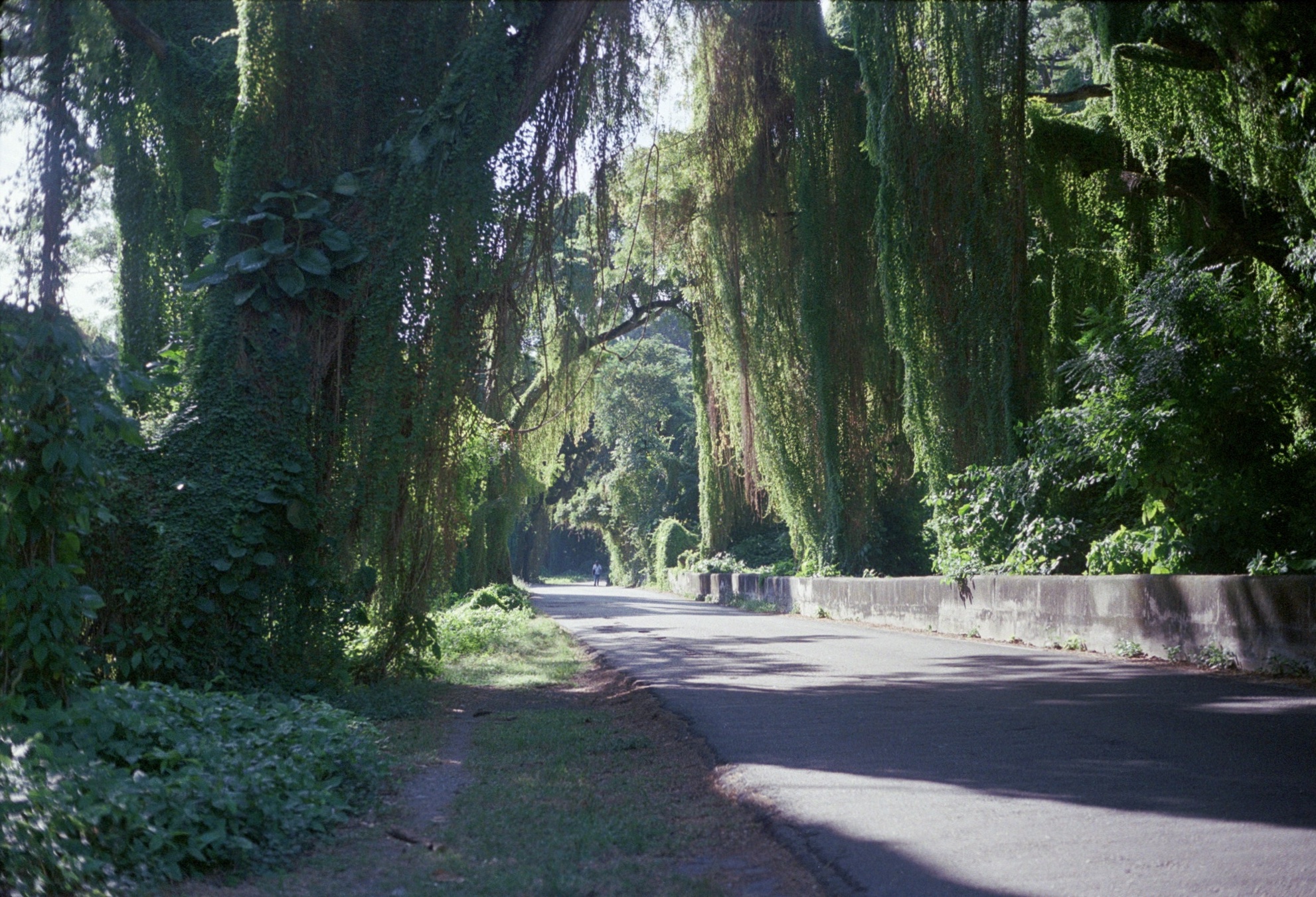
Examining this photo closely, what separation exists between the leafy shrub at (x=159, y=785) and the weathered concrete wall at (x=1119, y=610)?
724cm

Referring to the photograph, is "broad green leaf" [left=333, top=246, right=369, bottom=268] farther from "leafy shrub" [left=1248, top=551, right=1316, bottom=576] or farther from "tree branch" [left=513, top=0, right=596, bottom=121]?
"leafy shrub" [left=1248, top=551, right=1316, bottom=576]

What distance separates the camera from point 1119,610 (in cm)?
1152

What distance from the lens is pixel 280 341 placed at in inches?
382

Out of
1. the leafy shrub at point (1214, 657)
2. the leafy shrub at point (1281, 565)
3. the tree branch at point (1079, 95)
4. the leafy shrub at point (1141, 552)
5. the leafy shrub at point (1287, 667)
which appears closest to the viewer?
the leafy shrub at point (1287, 667)

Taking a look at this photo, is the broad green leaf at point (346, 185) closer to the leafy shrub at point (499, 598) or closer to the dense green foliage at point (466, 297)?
the dense green foliage at point (466, 297)

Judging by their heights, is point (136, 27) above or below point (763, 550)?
above

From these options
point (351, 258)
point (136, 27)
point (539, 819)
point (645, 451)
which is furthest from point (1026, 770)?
point (645, 451)

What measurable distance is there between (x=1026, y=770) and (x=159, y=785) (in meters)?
4.37

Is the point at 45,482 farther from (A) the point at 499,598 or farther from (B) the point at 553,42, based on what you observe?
(A) the point at 499,598

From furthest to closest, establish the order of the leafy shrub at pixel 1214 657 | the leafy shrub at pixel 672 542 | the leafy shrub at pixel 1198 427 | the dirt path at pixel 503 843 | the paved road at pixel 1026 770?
the leafy shrub at pixel 672 542 → the leafy shrub at pixel 1198 427 → the leafy shrub at pixel 1214 657 → the dirt path at pixel 503 843 → the paved road at pixel 1026 770

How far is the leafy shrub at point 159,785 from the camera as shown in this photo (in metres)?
4.10

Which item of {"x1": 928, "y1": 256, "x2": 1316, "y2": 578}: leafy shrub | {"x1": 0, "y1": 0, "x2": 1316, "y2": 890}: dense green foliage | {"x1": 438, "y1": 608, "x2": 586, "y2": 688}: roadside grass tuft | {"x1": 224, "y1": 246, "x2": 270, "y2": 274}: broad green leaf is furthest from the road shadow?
{"x1": 224, "y1": 246, "x2": 270, "y2": 274}: broad green leaf

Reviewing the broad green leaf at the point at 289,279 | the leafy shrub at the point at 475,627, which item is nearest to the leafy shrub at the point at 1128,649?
the leafy shrub at the point at 475,627

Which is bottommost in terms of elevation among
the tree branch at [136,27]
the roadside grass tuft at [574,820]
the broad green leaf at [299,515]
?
the roadside grass tuft at [574,820]
